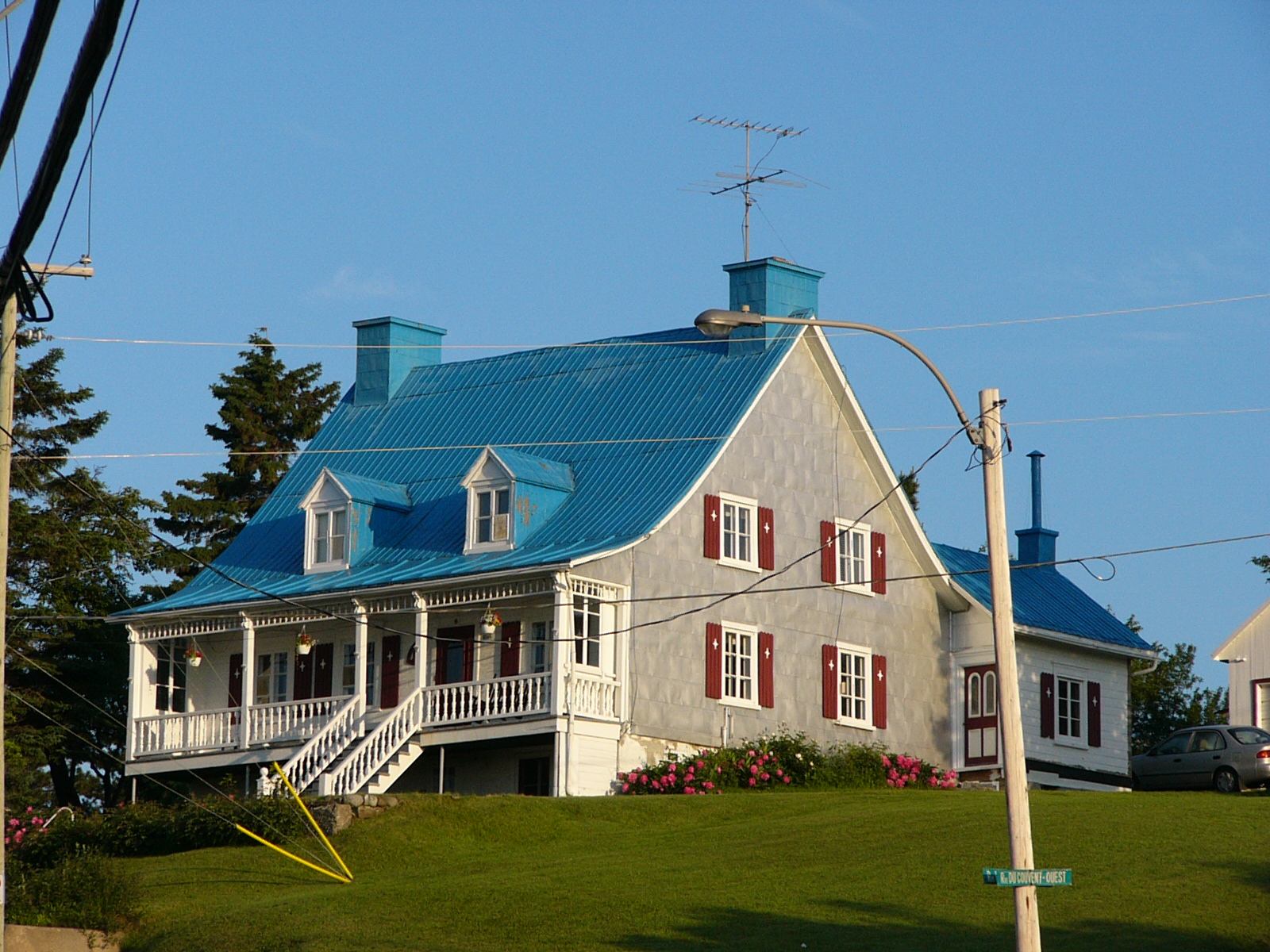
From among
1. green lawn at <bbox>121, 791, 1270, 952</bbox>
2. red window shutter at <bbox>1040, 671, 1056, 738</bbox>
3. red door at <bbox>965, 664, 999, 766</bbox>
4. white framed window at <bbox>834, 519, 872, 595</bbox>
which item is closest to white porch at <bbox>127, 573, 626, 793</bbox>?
green lawn at <bbox>121, 791, 1270, 952</bbox>

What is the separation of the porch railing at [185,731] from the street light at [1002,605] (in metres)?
22.9

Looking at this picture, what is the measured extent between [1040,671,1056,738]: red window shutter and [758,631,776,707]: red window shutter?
6.85 meters

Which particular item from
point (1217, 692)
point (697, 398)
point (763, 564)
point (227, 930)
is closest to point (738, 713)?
point (763, 564)

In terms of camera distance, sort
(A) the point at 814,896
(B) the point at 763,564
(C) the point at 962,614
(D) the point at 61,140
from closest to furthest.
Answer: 1. (D) the point at 61,140
2. (A) the point at 814,896
3. (B) the point at 763,564
4. (C) the point at 962,614

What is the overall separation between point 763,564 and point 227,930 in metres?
16.0

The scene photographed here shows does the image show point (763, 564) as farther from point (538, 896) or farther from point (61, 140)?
point (61, 140)

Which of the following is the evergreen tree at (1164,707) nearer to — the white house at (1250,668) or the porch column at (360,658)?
the white house at (1250,668)

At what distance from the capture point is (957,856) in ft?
88.3

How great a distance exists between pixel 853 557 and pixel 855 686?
248 centimetres

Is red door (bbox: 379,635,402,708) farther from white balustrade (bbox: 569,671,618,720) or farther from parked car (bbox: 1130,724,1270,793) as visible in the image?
parked car (bbox: 1130,724,1270,793)

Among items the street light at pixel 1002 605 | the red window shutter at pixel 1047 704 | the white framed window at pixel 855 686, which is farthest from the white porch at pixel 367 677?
the street light at pixel 1002 605

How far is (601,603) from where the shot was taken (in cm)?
3725

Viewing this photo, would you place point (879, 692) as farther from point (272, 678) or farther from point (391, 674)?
point (272, 678)

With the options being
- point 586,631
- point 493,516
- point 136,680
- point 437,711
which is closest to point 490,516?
point 493,516
